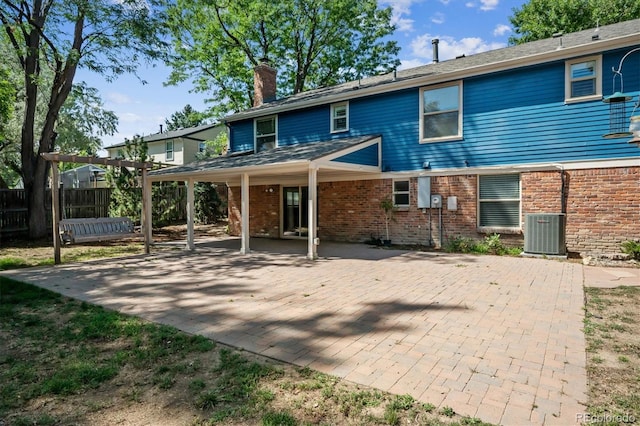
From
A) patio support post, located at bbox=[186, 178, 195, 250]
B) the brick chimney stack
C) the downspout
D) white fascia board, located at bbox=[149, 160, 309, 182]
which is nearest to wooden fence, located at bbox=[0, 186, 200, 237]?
white fascia board, located at bbox=[149, 160, 309, 182]

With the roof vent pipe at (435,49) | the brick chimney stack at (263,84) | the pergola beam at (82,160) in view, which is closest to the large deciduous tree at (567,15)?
the roof vent pipe at (435,49)

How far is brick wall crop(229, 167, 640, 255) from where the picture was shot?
9.01 m

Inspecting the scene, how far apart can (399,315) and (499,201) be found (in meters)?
7.25

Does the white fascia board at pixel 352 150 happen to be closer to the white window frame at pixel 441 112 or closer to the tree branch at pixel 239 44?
the white window frame at pixel 441 112

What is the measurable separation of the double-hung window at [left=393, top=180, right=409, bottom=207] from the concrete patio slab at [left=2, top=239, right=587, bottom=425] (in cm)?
321

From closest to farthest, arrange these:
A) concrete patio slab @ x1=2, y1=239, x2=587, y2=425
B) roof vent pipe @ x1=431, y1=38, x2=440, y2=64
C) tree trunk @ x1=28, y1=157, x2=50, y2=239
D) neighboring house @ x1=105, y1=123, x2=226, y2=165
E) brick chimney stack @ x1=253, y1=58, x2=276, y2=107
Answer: concrete patio slab @ x1=2, y1=239, x2=587, y2=425
tree trunk @ x1=28, y1=157, x2=50, y2=239
roof vent pipe @ x1=431, y1=38, x2=440, y2=64
brick chimney stack @ x1=253, y1=58, x2=276, y2=107
neighboring house @ x1=105, y1=123, x2=226, y2=165

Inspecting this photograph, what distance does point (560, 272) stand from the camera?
768 cm

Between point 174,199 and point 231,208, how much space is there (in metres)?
5.16

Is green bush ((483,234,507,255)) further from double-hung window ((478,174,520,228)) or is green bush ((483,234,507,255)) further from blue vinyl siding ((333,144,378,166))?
blue vinyl siding ((333,144,378,166))

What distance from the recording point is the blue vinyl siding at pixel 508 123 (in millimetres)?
9180

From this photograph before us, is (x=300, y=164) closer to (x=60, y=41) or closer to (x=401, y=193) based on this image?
(x=401, y=193)

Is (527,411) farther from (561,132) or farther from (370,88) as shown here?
(370,88)

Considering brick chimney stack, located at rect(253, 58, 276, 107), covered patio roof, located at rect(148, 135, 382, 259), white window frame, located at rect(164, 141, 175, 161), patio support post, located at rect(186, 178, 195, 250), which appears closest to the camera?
covered patio roof, located at rect(148, 135, 382, 259)

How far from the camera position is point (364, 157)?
11734mm
